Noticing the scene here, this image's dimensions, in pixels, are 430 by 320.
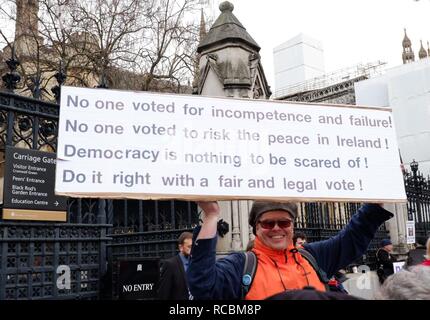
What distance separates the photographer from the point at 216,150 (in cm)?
275

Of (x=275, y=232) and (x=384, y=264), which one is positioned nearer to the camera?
(x=275, y=232)

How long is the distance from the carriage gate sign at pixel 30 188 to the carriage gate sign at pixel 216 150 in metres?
2.57

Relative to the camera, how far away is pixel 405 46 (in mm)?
60375

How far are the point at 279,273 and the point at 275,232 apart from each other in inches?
9.2

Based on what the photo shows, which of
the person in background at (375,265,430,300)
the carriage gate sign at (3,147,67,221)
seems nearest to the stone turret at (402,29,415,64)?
the carriage gate sign at (3,147,67,221)

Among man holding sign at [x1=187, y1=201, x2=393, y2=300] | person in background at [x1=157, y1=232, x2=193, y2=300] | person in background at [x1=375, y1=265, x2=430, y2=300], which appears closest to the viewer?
person in background at [x1=375, y1=265, x2=430, y2=300]

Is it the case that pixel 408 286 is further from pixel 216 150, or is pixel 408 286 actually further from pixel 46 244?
pixel 46 244

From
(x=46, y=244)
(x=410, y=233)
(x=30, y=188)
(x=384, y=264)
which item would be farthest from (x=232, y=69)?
(x=410, y=233)

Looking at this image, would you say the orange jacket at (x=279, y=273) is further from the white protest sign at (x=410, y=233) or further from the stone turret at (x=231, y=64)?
the white protest sign at (x=410, y=233)

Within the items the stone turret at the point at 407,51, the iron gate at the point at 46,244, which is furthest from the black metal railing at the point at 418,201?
the stone turret at the point at 407,51

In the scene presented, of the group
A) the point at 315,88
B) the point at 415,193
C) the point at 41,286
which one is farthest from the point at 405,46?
the point at 41,286

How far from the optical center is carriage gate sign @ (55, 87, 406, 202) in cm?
256

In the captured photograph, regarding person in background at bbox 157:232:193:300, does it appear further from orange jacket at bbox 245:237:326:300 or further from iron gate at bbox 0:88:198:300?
orange jacket at bbox 245:237:326:300

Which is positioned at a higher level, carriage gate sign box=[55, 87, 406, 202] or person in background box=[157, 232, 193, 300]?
carriage gate sign box=[55, 87, 406, 202]
